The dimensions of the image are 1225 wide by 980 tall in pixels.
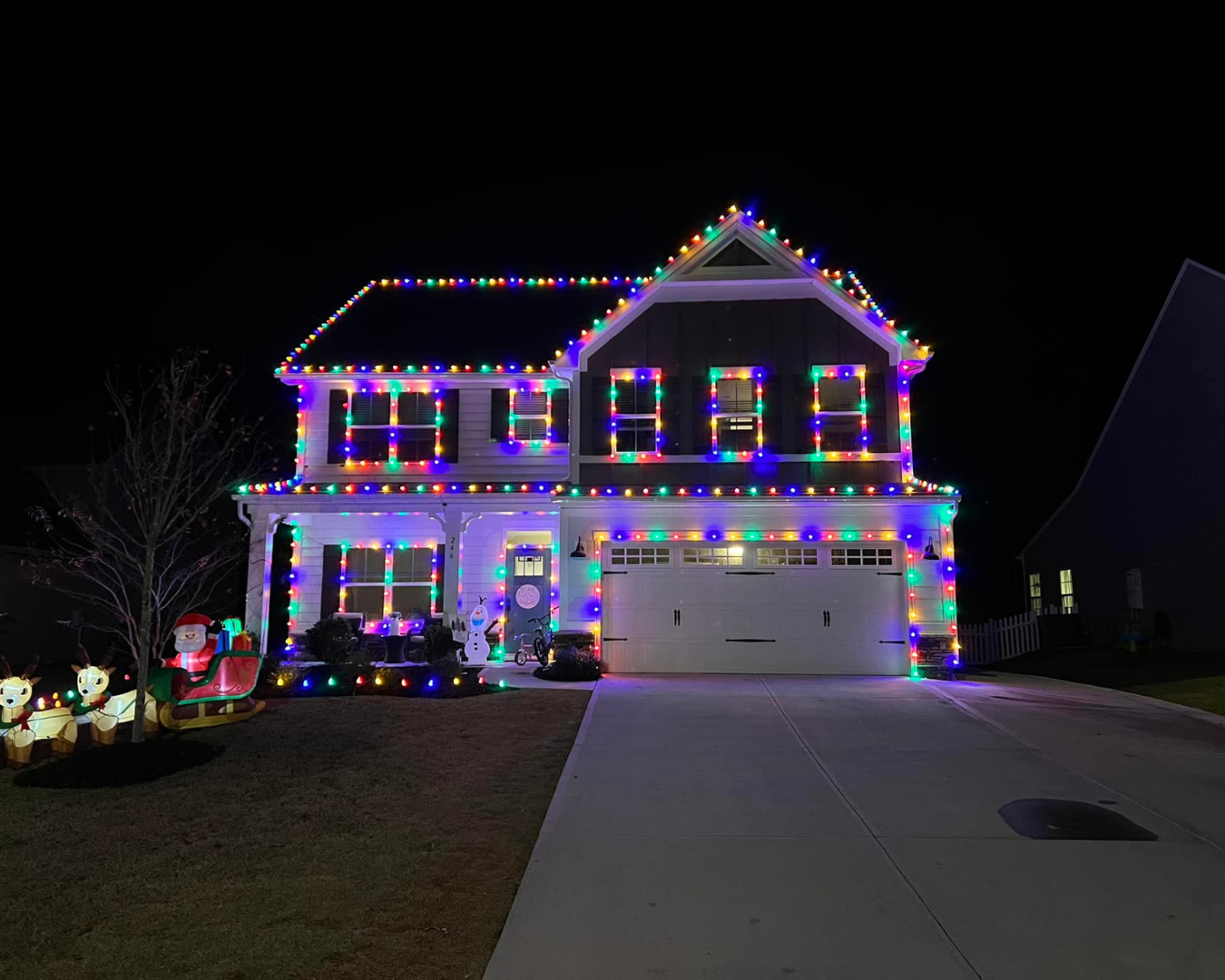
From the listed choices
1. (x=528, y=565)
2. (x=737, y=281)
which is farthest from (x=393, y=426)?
(x=737, y=281)

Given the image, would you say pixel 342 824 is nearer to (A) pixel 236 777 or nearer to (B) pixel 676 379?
(A) pixel 236 777

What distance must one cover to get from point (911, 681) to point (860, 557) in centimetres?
233

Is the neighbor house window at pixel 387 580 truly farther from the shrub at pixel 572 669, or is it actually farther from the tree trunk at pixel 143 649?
the tree trunk at pixel 143 649

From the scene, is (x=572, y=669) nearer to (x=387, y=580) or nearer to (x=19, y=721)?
(x=387, y=580)

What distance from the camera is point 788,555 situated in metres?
14.6

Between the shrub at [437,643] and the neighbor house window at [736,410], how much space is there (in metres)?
5.84

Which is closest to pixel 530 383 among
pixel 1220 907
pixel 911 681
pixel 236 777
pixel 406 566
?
pixel 406 566

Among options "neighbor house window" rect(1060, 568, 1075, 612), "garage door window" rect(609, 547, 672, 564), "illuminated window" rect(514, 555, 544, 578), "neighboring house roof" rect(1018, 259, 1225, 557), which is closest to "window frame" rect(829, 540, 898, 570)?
"garage door window" rect(609, 547, 672, 564)

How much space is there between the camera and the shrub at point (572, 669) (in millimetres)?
13211

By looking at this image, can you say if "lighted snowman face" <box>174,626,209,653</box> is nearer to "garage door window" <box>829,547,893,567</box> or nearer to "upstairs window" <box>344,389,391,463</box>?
"upstairs window" <box>344,389,391,463</box>

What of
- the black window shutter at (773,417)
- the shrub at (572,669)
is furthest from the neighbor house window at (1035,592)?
the shrub at (572,669)

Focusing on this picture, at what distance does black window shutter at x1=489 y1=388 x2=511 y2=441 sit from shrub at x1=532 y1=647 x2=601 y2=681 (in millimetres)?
5197

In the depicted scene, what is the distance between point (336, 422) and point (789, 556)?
30.7ft

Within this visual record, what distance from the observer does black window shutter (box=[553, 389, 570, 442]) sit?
16.8 meters
